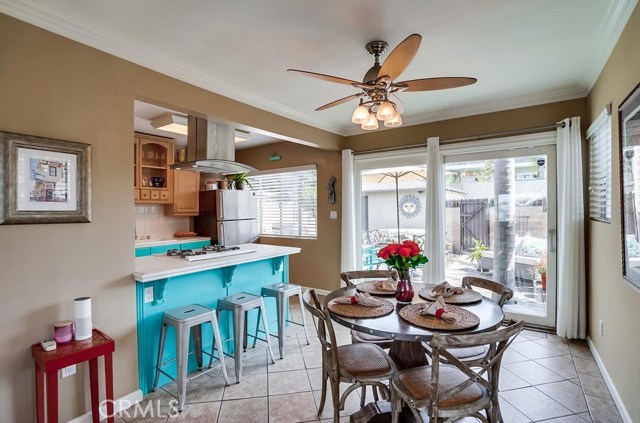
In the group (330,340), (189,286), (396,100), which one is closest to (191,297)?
(189,286)

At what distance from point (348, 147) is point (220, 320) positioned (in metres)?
3.11

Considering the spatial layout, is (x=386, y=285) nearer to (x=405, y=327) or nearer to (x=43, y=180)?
(x=405, y=327)

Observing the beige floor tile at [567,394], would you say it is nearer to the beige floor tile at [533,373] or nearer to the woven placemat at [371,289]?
the beige floor tile at [533,373]

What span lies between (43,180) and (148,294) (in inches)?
42.0

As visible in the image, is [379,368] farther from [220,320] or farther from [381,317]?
[220,320]

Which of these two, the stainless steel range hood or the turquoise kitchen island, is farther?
the stainless steel range hood

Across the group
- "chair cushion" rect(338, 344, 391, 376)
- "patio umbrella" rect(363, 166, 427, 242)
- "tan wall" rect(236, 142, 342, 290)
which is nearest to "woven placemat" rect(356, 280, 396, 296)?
"chair cushion" rect(338, 344, 391, 376)

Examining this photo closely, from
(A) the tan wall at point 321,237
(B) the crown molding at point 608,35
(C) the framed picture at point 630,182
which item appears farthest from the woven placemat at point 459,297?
(A) the tan wall at point 321,237

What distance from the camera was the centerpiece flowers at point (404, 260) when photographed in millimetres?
2086

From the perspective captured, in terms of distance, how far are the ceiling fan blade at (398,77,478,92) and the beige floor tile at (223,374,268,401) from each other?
2.50 meters

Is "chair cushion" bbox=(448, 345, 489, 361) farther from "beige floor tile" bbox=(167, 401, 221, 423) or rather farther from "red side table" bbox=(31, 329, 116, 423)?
"red side table" bbox=(31, 329, 116, 423)

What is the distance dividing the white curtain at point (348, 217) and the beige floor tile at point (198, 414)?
109 inches

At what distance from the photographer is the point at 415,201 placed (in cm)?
456

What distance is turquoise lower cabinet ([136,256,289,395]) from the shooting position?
97.7 inches
